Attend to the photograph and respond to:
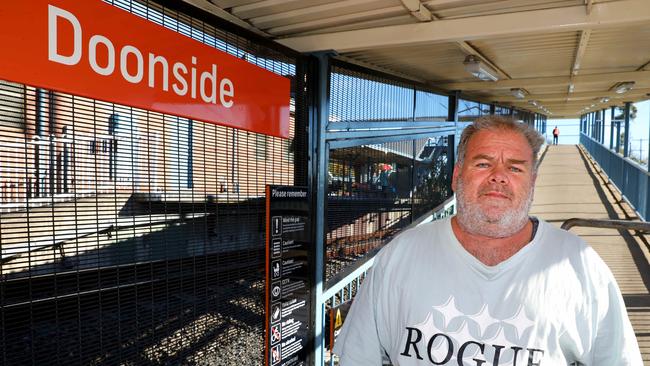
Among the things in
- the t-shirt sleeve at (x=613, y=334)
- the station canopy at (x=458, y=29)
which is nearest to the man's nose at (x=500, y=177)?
the t-shirt sleeve at (x=613, y=334)

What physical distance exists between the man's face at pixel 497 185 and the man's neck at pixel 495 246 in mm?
31

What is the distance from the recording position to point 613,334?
1.60 meters

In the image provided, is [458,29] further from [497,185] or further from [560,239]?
[560,239]

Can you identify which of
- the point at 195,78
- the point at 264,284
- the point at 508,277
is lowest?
the point at 264,284

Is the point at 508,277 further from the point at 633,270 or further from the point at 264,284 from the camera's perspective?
the point at 633,270

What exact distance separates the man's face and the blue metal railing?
30.5 ft

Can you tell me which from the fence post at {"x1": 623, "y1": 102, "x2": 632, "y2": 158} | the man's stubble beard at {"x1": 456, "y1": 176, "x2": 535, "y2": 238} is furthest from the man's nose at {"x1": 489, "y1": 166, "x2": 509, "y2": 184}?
the fence post at {"x1": 623, "y1": 102, "x2": 632, "y2": 158}

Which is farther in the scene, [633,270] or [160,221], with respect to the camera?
[633,270]

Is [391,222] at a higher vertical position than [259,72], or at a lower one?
lower

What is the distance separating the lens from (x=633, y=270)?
6.63 meters

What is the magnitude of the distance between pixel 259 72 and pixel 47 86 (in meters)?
1.74

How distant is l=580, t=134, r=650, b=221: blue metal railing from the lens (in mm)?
9625

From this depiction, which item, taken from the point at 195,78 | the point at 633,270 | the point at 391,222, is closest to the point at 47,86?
the point at 195,78

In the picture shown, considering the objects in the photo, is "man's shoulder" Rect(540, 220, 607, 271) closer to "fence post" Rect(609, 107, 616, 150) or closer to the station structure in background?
the station structure in background
